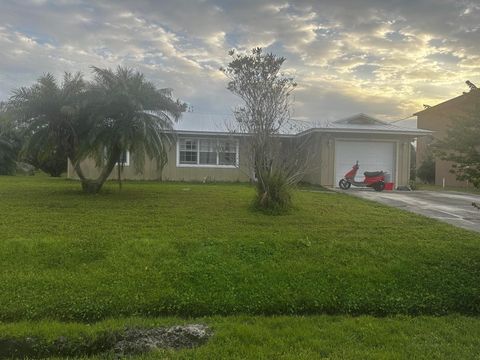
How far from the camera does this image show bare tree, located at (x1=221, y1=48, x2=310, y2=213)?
1032 centimetres

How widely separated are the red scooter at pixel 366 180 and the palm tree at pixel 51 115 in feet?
36.7

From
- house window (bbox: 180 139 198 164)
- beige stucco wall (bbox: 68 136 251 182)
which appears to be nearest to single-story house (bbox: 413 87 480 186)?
beige stucco wall (bbox: 68 136 251 182)

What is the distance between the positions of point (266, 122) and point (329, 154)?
28.4 feet

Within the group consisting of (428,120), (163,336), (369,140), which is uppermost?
(428,120)

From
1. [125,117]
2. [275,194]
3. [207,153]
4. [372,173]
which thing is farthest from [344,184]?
[125,117]

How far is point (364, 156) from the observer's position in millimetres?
19922

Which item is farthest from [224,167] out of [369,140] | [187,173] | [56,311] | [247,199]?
[56,311]

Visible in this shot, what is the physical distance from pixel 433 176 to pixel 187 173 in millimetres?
17036

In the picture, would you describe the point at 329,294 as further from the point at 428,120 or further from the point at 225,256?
the point at 428,120

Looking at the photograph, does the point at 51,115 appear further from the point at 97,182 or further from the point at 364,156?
the point at 364,156

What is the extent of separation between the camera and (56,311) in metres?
5.15

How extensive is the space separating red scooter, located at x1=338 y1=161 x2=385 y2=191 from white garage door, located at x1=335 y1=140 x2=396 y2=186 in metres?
0.40

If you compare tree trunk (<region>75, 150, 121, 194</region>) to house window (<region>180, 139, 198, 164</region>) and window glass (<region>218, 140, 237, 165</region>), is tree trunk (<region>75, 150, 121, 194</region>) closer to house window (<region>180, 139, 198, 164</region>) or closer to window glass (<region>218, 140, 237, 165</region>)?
window glass (<region>218, 140, 237, 165</region>)

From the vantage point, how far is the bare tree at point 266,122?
10320 mm
